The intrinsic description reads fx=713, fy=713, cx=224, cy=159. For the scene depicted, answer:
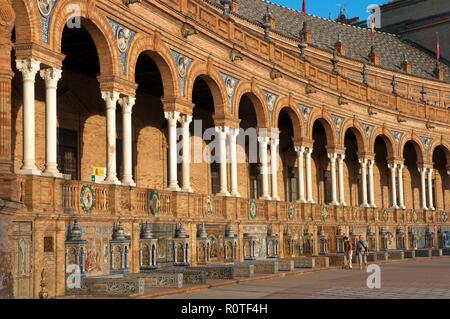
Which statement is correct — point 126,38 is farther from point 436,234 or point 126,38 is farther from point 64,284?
point 436,234

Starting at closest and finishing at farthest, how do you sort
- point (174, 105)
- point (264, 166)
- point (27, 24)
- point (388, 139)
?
point (27, 24)
point (174, 105)
point (264, 166)
point (388, 139)

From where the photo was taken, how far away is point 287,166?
38438 millimetres

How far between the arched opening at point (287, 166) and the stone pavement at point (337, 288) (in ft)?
46.2

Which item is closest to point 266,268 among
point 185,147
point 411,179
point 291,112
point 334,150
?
point 185,147

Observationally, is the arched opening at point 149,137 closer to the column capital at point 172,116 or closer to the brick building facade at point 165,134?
the brick building facade at point 165,134

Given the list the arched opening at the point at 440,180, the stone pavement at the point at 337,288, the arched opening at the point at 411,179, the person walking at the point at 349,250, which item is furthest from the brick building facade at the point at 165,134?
the arched opening at the point at 440,180

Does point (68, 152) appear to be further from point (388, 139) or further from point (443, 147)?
point (443, 147)

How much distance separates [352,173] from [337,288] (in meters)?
26.8

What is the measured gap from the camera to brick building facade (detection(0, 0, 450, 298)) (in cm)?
1556

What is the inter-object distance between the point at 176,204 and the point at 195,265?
2.05 meters

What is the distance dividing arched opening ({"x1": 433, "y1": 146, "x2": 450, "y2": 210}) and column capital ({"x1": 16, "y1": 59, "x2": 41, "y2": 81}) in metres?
38.9

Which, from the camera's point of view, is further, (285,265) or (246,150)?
(246,150)

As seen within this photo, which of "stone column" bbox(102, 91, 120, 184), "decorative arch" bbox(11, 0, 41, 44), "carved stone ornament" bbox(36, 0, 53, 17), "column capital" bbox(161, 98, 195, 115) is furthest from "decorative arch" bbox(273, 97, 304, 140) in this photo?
"decorative arch" bbox(11, 0, 41, 44)

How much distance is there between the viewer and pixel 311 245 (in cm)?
3083
